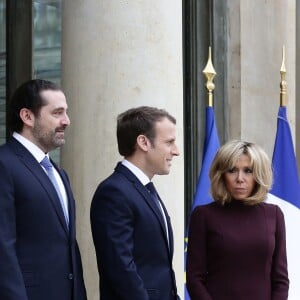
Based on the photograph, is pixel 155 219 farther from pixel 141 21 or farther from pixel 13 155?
pixel 141 21

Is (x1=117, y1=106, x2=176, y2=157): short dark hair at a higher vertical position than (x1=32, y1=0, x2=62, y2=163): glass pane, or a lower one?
lower

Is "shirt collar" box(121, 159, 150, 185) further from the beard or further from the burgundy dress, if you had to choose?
the beard

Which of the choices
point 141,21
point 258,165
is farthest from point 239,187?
point 141,21

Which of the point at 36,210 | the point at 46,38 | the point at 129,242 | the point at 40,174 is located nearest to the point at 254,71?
the point at 46,38

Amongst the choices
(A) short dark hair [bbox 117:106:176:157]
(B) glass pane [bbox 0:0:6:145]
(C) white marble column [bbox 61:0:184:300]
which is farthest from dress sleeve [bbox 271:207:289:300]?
(B) glass pane [bbox 0:0:6:145]

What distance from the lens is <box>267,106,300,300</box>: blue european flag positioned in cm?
689

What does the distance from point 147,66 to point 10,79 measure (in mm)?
4702

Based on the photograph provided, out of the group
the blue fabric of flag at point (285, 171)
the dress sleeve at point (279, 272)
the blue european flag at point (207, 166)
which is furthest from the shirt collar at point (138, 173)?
the blue fabric of flag at point (285, 171)

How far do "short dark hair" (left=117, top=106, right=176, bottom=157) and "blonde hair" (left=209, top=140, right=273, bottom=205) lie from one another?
40 cm

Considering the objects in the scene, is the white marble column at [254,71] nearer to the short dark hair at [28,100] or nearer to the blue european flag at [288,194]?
the blue european flag at [288,194]

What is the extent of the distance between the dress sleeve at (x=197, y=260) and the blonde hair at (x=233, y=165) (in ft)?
0.58

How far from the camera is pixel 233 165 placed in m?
5.29

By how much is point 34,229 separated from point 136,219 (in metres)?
0.59

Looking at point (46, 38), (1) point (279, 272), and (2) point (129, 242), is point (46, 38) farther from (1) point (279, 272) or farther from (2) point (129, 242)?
(2) point (129, 242)
